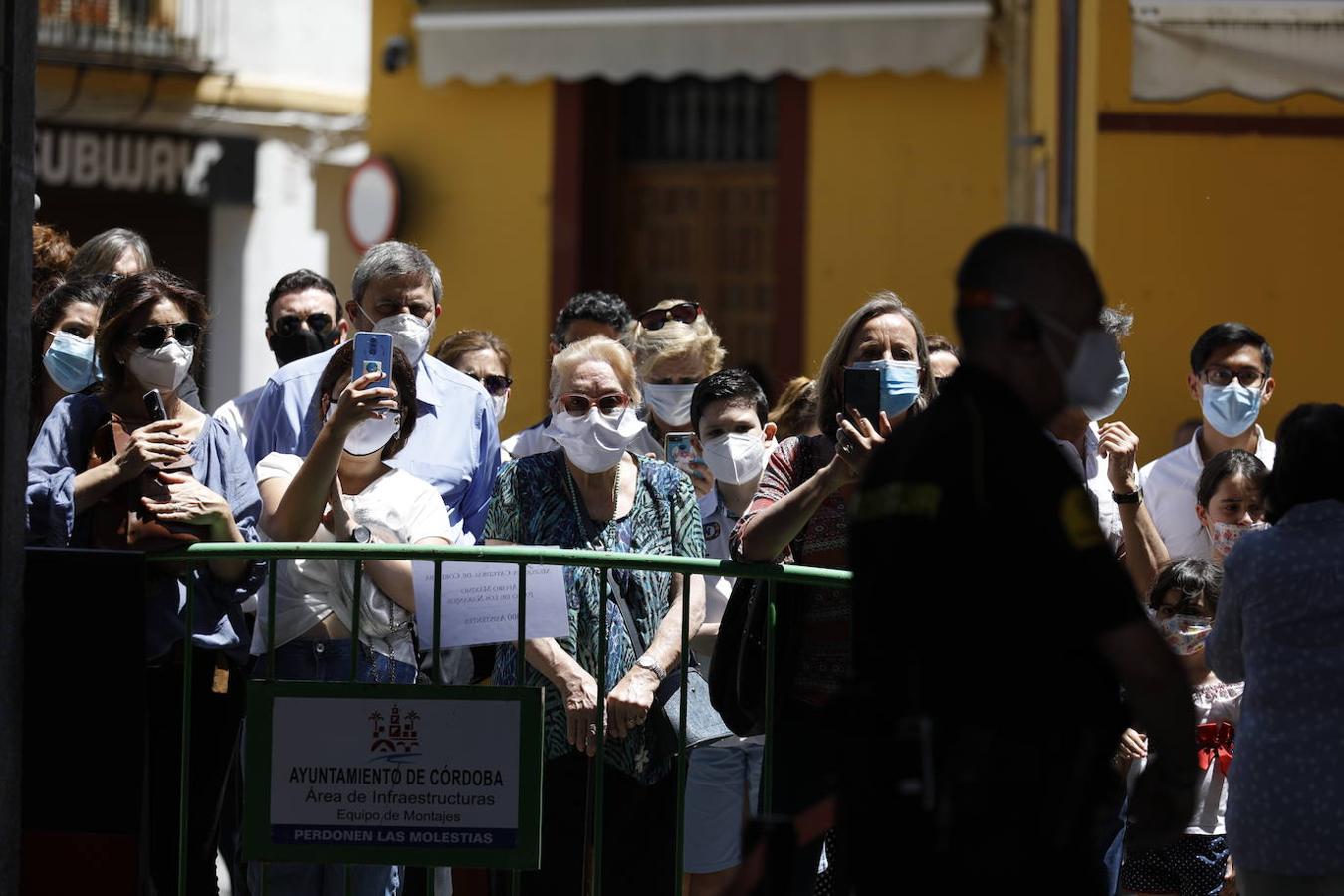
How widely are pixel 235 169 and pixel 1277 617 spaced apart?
15074 mm

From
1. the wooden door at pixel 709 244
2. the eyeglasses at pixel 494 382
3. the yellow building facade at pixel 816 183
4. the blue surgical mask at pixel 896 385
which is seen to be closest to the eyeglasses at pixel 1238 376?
the blue surgical mask at pixel 896 385

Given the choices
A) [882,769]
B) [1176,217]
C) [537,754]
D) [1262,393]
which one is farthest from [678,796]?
[1176,217]

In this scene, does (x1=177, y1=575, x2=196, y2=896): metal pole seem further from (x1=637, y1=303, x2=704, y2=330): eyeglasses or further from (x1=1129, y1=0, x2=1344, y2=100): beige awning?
(x1=1129, y1=0, x2=1344, y2=100): beige awning

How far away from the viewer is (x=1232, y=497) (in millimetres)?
6238

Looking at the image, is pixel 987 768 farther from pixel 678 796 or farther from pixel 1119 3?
pixel 1119 3

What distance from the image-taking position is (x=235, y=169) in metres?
18.4

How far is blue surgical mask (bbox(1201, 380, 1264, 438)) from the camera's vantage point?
21.4 ft

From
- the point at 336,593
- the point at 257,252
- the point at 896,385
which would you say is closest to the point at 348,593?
the point at 336,593

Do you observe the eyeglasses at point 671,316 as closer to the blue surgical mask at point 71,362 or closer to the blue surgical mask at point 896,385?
the blue surgical mask at point 896,385

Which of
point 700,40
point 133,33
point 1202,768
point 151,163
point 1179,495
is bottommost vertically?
point 1202,768

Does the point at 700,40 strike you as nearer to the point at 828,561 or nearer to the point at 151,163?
the point at 151,163

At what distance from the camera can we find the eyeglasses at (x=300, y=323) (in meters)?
7.18

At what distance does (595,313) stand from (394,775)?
3078 millimetres

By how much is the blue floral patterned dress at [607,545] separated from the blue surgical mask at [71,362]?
1.32m
